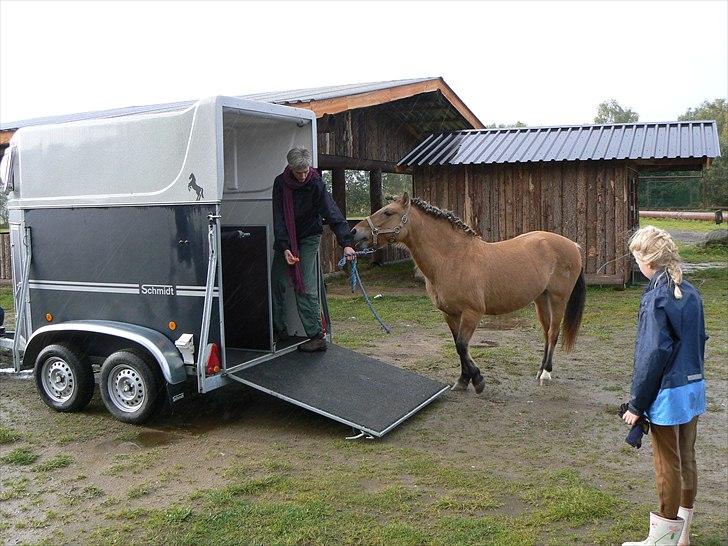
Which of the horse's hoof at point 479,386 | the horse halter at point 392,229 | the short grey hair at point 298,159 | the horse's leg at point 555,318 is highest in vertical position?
the short grey hair at point 298,159

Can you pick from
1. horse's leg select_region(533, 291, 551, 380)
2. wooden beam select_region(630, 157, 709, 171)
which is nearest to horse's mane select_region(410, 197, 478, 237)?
horse's leg select_region(533, 291, 551, 380)

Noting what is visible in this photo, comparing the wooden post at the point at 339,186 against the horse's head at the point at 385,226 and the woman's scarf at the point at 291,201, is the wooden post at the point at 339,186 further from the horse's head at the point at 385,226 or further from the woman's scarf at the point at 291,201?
the woman's scarf at the point at 291,201

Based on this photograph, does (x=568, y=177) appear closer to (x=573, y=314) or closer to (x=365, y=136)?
(x=365, y=136)

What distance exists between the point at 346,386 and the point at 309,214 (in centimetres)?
155

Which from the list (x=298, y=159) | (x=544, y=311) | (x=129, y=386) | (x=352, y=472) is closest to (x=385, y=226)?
(x=298, y=159)

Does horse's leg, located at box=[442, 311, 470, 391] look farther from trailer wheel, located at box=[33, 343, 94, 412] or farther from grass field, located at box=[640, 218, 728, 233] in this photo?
grass field, located at box=[640, 218, 728, 233]

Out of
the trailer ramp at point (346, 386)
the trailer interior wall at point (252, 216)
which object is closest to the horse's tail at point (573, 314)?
the trailer ramp at point (346, 386)

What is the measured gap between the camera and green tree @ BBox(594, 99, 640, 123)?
2495 inches

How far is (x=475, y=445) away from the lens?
5020 millimetres

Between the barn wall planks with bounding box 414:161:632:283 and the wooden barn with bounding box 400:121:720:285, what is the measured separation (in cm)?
2

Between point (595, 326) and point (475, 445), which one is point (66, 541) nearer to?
point (475, 445)

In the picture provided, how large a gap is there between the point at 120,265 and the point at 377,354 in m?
3.43

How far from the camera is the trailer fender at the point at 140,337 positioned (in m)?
5.18

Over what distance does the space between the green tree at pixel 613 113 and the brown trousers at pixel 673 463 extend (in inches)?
2563
